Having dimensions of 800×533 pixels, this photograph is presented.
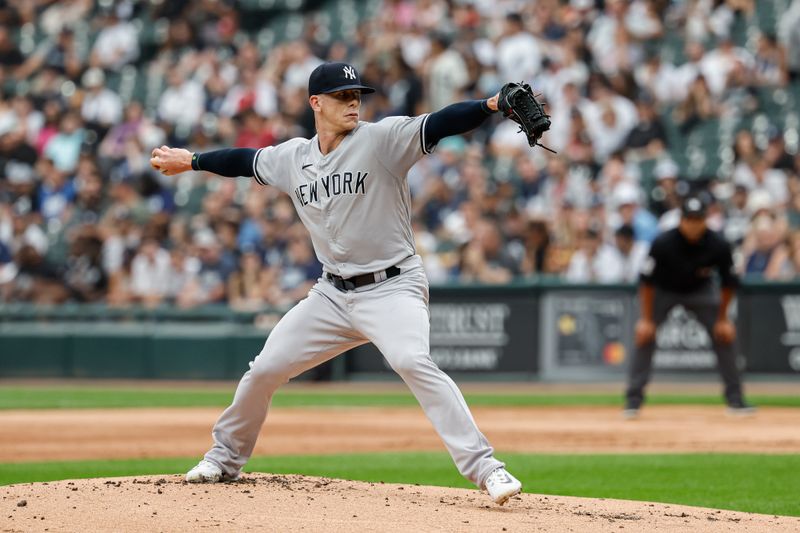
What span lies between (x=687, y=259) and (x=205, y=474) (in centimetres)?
650

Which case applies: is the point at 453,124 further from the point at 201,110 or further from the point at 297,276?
the point at 201,110

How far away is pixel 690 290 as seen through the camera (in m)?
12.4

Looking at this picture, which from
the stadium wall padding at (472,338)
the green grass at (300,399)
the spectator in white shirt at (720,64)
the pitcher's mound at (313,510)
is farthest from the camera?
the spectator in white shirt at (720,64)

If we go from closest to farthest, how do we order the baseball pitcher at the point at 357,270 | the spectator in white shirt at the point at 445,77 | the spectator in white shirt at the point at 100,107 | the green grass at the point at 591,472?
the baseball pitcher at the point at 357,270 < the green grass at the point at 591,472 < the spectator in white shirt at the point at 445,77 < the spectator in white shirt at the point at 100,107

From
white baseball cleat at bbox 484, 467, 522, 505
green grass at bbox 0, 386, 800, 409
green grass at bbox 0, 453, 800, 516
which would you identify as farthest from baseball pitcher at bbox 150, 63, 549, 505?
green grass at bbox 0, 386, 800, 409

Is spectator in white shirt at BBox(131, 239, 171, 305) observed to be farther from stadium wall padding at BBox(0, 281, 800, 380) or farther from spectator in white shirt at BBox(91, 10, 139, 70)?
spectator in white shirt at BBox(91, 10, 139, 70)

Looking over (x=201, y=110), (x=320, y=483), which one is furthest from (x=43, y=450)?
(x=201, y=110)

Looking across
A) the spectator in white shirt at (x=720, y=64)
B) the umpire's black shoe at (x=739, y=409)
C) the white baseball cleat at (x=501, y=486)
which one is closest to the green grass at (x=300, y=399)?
the umpire's black shoe at (x=739, y=409)

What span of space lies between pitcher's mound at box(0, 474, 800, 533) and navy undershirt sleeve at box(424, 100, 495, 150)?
169cm

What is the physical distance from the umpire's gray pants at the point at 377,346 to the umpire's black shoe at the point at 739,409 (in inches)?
260

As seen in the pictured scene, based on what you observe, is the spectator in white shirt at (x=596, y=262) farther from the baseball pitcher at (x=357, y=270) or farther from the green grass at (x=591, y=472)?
the baseball pitcher at (x=357, y=270)

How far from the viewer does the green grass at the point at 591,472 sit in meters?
7.55

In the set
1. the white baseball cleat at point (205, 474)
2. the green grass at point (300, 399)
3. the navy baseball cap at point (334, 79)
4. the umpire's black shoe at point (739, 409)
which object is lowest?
the green grass at point (300, 399)

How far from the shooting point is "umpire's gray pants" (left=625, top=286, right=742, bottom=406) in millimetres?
12352
